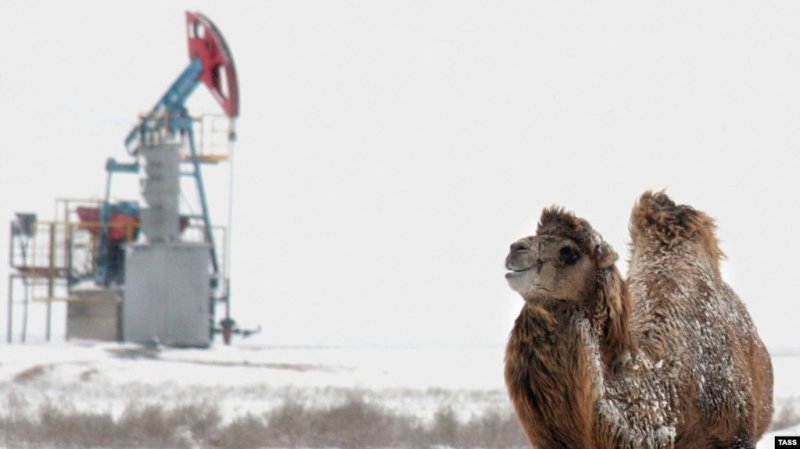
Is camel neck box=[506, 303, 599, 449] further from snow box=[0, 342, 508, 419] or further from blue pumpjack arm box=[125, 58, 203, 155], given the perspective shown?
blue pumpjack arm box=[125, 58, 203, 155]

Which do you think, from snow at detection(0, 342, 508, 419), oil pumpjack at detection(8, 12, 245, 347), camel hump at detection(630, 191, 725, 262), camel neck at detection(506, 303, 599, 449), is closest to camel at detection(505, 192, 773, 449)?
camel neck at detection(506, 303, 599, 449)

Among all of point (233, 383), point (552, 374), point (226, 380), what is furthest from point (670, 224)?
point (226, 380)

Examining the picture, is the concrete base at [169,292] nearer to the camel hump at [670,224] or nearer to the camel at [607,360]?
the camel hump at [670,224]

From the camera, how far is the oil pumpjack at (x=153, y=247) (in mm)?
40000

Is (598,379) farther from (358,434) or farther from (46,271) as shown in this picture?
(46,271)

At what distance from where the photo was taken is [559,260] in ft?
17.3

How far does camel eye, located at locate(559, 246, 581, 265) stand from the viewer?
530 cm

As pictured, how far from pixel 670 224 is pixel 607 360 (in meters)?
1.93

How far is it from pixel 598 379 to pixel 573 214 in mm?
645

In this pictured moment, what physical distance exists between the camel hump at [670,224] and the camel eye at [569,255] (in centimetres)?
191

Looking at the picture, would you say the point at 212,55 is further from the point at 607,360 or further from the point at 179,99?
the point at 607,360

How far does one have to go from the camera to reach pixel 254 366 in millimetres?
32938

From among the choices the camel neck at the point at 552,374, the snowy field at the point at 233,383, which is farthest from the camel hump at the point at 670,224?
the snowy field at the point at 233,383

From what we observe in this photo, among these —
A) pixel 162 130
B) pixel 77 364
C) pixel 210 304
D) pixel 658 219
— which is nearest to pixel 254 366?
pixel 77 364
